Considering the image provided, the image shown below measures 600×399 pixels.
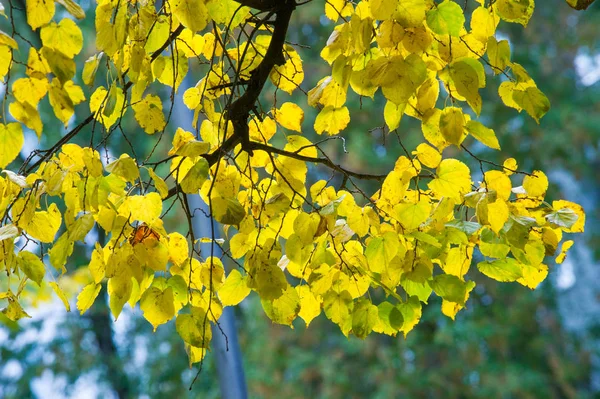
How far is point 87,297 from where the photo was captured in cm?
78

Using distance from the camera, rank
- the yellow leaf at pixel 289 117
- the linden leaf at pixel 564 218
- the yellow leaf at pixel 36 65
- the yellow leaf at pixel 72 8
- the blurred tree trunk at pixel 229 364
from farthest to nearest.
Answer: the blurred tree trunk at pixel 229 364 → the yellow leaf at pixel 289 117 → the linden leaf at pixel 564 218 → the yellow leaf at pixel 36 65 → the yellow leaf at pixel 72 8

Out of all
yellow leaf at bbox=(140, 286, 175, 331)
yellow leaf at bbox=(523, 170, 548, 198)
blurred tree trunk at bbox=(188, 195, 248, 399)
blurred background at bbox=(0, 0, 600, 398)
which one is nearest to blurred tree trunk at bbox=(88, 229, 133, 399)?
blurred background at bbox=(0, 0, 600, 398)

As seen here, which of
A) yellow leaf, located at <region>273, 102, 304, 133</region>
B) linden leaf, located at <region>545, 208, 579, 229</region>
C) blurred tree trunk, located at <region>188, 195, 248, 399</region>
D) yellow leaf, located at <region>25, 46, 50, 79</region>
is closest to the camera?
yellow leaf, located at <region>25, 46, 50, 79</region>

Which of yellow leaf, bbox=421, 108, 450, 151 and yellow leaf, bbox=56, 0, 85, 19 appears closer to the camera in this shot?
yellow leaf, bbox=56, 0, 85, 19

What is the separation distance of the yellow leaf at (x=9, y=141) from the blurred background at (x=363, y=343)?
3.06 metres

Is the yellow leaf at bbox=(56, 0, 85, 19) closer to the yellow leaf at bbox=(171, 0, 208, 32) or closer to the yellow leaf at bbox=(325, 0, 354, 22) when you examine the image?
the yellow leaf at bbox=(171, 0, 208, 32)

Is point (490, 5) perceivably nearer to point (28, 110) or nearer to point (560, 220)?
point (560, 220)

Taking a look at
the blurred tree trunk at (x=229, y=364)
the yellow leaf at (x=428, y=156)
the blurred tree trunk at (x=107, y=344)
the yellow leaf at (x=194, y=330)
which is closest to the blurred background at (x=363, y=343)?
the blurred tree trunk at (x=107, y=344)

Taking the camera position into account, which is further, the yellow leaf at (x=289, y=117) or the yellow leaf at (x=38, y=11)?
the yellow leaf at (x=289, y=117)

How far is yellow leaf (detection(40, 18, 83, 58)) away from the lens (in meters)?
0.61

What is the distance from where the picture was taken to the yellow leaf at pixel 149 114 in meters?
0.87

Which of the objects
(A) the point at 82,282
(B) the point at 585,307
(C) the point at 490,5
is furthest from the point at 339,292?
(B) the point at 585,307

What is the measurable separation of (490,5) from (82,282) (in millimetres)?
3294

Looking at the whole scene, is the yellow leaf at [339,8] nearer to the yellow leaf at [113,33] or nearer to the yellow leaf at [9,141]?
the yellow leaf at [113,33]
